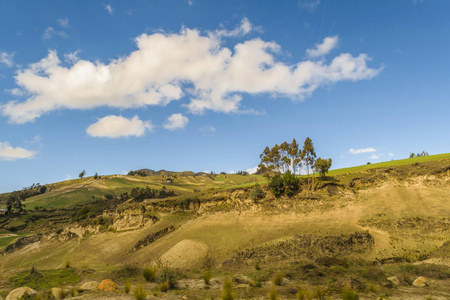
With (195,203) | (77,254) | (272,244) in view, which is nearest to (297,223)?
(272,244)

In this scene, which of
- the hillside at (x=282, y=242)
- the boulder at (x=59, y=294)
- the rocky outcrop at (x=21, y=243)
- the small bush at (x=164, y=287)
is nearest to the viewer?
the boulder at (x=59, y=294)

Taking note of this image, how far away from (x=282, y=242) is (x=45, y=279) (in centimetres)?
2903

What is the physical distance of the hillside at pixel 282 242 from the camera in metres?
20.7

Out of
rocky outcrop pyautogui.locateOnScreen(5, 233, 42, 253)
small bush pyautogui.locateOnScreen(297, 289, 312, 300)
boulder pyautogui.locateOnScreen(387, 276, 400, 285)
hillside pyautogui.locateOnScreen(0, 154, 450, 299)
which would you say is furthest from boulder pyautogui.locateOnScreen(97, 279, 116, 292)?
rocky outcrop pyautogui.locateOnScreen(5, 233, 42, 253)

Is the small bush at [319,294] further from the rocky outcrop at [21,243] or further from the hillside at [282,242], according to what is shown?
the rocky outcrop at [21,243]

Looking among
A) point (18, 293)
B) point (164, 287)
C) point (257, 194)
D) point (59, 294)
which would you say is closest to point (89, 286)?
point (59, 294)

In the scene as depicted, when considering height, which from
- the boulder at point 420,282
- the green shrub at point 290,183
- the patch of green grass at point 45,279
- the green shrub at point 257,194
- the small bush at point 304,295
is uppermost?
the green shrub at point 290,183

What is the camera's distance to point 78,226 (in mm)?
70750

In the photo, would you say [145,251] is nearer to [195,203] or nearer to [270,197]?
[195,203]

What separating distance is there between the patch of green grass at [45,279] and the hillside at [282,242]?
160 millimetres

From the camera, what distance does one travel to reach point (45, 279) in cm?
2205

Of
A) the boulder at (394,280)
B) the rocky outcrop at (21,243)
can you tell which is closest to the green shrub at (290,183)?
the boulder at (394,280)

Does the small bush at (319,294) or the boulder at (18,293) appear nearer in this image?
the small bush at (319,294)

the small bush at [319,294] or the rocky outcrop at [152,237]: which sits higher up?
the small bush at [319,294]
